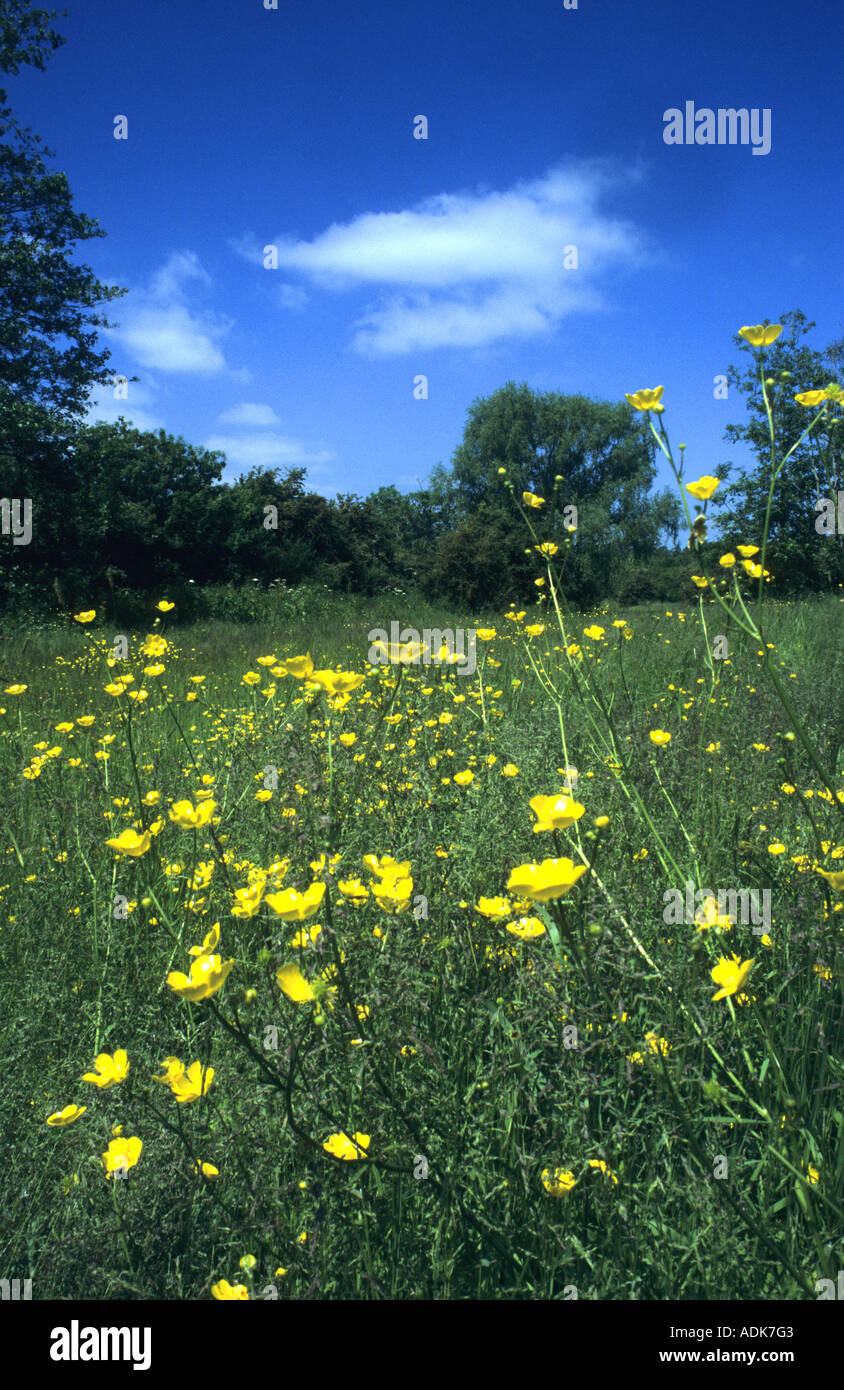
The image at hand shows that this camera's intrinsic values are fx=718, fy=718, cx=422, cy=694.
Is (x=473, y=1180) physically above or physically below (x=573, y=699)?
below

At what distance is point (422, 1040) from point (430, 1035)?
137 mm

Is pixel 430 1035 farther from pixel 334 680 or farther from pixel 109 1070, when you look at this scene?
pixel 334 680

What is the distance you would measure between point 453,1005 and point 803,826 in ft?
4.29

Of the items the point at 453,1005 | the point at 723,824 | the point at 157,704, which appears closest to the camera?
the point at 453,1005

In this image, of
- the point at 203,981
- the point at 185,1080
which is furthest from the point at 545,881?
the point at 185,1080

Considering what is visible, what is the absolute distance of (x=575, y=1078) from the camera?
102cm

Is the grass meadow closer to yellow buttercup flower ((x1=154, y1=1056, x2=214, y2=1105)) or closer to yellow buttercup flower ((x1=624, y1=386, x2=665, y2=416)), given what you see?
yellow buttercup flower ((x1=154, y1=1056, x2=214, y2=1105))

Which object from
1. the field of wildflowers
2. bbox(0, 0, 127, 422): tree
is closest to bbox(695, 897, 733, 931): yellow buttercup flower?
the field of wildflowers

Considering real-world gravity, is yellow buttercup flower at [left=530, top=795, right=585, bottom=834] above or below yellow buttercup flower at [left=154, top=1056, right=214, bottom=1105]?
above

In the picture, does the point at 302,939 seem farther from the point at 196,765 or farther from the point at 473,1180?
the point at 196,765

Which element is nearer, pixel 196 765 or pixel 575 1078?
pixel 575 1078

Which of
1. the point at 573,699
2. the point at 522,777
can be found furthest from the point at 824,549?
the point at 522,777

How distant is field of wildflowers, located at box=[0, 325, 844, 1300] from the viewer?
36.6 inches

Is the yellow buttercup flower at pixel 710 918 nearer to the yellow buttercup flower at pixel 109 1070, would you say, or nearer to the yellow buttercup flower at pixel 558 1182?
the yellow buttercup flower at pixel 558 1182
